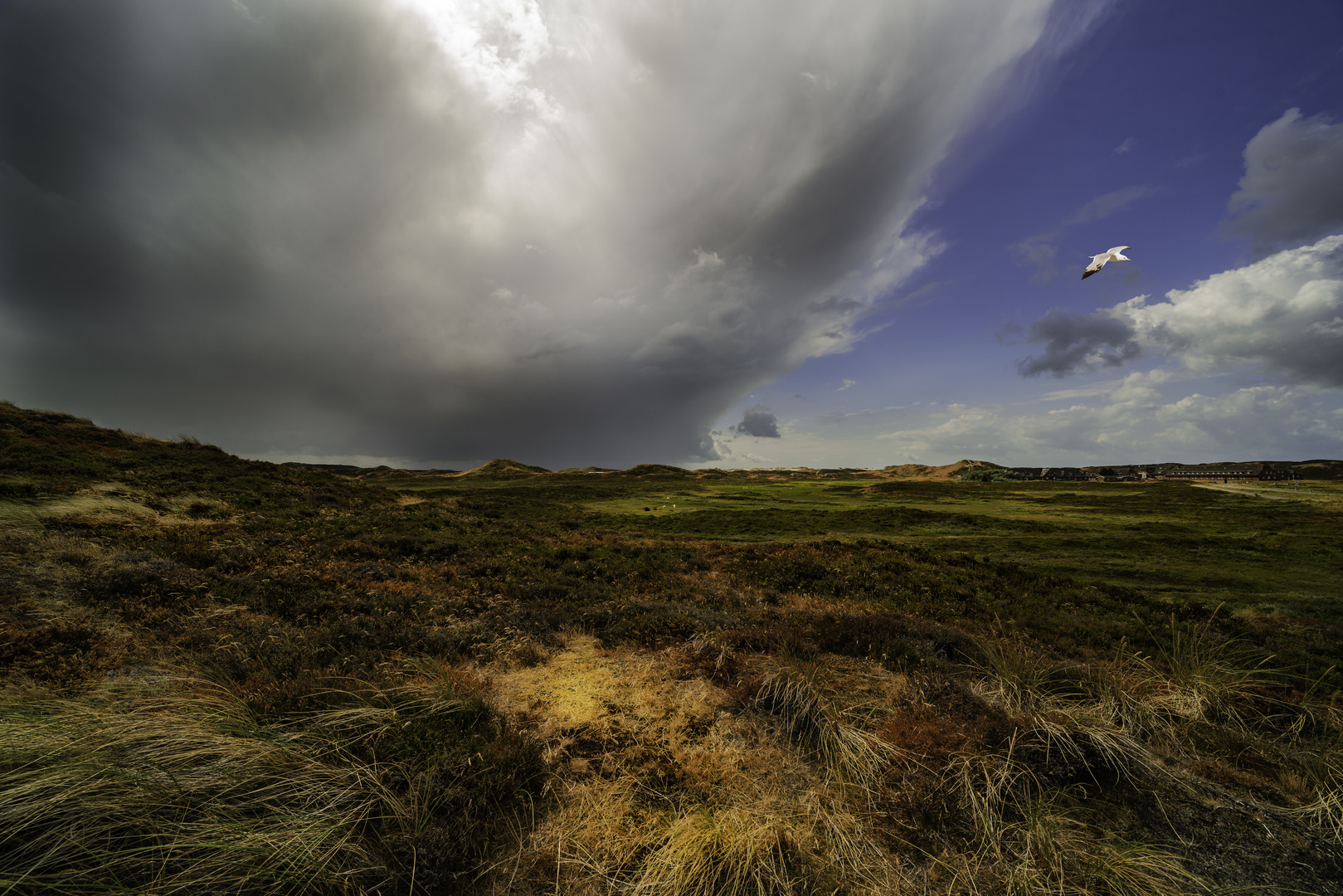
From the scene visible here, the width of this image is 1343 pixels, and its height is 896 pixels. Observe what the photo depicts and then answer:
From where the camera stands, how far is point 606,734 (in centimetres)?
604

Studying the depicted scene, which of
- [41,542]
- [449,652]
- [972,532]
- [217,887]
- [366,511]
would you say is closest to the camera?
[217,887]

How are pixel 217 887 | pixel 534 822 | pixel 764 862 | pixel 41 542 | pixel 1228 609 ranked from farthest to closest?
pixel 1228 609
pixel 41 542
pixel 534 822
pixel 764 862
pixel 217 887

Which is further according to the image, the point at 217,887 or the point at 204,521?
the point at 204,521

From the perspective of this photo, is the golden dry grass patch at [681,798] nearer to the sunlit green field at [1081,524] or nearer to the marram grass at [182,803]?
the marram grass at [182,803]

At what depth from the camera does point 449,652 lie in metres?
8.05

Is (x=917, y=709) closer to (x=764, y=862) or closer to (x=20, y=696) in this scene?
(x=764, y=862)

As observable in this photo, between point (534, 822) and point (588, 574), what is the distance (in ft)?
35.6

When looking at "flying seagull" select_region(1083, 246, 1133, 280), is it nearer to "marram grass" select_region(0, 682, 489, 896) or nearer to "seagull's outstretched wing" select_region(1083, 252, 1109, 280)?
"seagull's outstretched wing" select_region(1083, 252, 1109, 280)

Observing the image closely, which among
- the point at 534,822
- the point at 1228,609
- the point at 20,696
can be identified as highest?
the point at 20,696

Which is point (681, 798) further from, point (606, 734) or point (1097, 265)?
point (1097, 265)

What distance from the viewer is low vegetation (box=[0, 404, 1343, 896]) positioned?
11.9 ft

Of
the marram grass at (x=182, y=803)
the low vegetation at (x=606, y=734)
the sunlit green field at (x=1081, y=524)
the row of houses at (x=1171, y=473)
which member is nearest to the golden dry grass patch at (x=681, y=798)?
the low vegetation at (x=606, y=734)

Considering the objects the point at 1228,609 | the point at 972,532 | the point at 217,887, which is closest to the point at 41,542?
the point at 217,887

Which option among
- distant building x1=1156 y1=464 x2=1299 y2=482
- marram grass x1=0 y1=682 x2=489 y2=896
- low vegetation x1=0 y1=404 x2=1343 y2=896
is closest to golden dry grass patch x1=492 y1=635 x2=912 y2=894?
low vegetation x1=0 y1=404 x2=1343 y2=896
